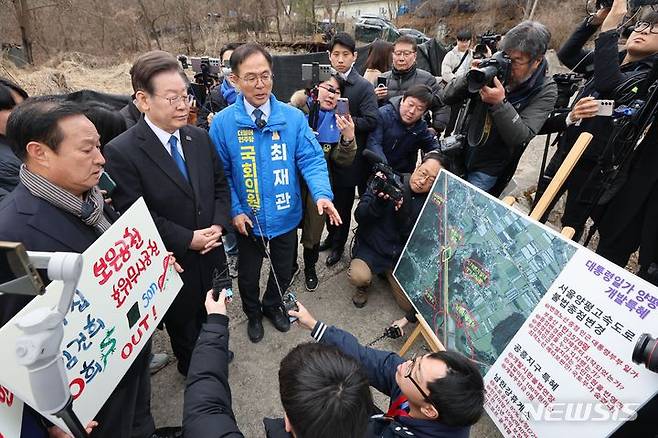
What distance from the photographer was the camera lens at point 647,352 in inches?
51.6

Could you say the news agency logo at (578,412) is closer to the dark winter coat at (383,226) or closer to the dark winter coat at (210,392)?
the dark winter coat at (210,392)

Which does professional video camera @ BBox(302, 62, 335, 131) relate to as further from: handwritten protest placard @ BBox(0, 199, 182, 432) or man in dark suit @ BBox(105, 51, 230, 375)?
handwritten protest placard @ BBox(0, 199, 182, 432)

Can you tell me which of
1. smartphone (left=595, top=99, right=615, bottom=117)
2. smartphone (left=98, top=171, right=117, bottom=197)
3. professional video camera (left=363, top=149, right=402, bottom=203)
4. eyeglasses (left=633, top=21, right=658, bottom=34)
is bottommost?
professional video camera (left=363, top=149, right=402, bottom=203)

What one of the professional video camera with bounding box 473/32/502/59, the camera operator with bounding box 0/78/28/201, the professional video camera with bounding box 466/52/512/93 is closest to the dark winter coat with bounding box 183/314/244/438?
the camera operator with bounding box 0/78/28/201

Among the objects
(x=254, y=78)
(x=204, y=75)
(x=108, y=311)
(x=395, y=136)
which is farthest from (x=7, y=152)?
(x=395, y=136)

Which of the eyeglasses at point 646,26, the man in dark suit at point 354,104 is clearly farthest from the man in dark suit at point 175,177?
the eyeglasses at point 646,26

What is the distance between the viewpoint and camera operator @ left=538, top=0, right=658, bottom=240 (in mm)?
2402

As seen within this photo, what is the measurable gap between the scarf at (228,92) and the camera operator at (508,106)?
83.1 inches

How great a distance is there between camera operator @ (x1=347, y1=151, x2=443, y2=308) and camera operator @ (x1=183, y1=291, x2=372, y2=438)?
5.78 ft

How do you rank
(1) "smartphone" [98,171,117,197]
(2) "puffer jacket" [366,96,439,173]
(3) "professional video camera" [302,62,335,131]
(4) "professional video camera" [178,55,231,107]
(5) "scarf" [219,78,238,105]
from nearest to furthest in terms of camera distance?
1. (1) "smartphone" [98,171,117,197]
2. (3) "professional video camera" [302,62,335,131]
3. (2) "puffer jacket" [366,96,439,173]
4. (5) "scarf" [219,78,238,105]
5. (4) "professional video camera" [178,55,231,107]

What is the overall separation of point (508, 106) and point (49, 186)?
2.69m

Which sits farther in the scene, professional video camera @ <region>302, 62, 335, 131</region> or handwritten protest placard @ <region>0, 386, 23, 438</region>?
professional video camera @ <region>302, 62, 335, 131</region>

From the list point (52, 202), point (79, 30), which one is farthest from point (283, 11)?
point (52, 202)

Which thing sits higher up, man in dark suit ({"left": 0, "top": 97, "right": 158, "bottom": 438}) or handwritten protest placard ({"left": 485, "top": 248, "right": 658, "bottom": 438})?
man in dark suit ({"left": 0, "top": 97, "right": 158, "bottom": 438})
